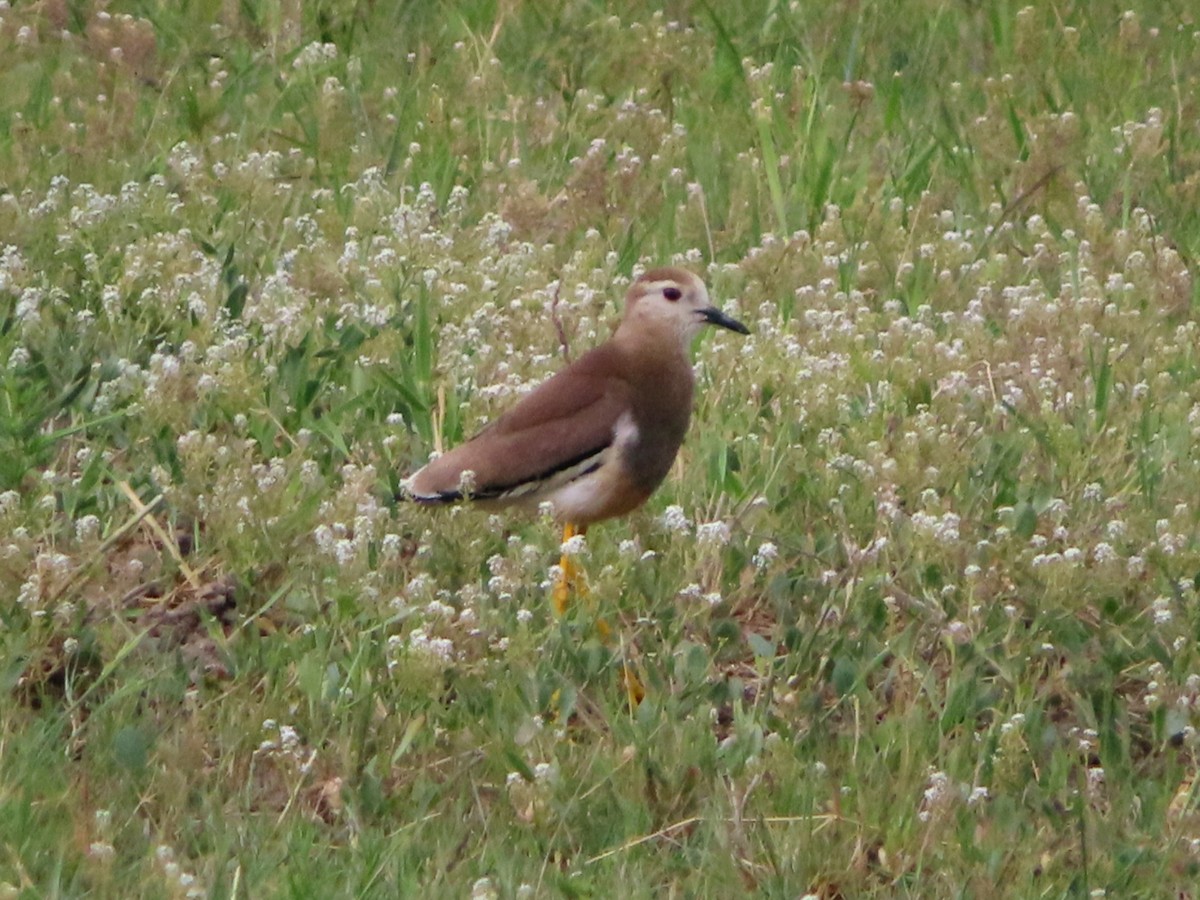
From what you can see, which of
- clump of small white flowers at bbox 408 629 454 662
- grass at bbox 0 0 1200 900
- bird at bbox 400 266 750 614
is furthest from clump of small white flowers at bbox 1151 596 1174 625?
clump of small white flowers at bbox 408 629 454 662

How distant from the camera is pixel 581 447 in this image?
614 centimetres

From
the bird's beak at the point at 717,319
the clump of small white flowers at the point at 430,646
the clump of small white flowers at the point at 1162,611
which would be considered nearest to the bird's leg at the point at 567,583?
the clump of small white flowers at the point at 430,646

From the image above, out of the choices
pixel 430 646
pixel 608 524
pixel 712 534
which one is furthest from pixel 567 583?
pixel 608 524

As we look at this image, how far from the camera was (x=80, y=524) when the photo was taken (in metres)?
5.89

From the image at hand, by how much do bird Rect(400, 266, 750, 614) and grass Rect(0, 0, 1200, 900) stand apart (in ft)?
0.39

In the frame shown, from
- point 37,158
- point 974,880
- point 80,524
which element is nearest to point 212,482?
point 80,524

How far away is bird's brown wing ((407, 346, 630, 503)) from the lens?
604cm

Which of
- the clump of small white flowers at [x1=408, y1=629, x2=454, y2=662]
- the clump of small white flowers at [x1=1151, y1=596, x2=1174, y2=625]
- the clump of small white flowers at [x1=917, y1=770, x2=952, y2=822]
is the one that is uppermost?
the clump of small white flowers at [x1=408, y1=629, x2=454, y2=662]

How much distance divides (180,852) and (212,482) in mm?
1477

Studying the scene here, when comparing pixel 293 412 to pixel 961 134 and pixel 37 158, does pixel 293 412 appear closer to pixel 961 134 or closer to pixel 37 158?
pixel 37 158

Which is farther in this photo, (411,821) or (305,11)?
(305,11)

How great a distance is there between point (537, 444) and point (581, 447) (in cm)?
12

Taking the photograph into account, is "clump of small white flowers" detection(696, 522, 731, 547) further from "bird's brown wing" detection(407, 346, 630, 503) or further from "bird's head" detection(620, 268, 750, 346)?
"bird's head" detection(620, 268, 750, 346)

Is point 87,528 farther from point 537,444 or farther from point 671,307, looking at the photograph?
point 671,307
